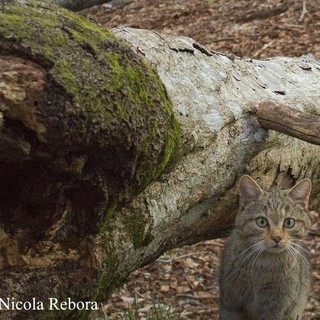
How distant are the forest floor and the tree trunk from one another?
55.2 inches

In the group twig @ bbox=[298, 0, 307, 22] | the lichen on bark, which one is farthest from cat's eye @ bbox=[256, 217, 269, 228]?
twig @ bbox=[298, 0, 307, 22]

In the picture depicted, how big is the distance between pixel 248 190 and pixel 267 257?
458mm

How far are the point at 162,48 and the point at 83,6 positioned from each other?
479 cm

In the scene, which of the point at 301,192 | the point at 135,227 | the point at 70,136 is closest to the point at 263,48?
the point at 301,192

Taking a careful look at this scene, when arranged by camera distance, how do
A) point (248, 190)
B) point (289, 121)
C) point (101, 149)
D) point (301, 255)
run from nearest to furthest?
point (101, 149)
point (289, 121)
point (248, 190)
point (301, 255)

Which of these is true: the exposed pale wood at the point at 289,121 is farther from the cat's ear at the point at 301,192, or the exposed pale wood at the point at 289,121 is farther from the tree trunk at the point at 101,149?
the cat's ear at the point at 301,192

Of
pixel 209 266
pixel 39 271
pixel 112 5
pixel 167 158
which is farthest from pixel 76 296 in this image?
pixel 112 5

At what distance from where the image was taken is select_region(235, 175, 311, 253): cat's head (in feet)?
14.1

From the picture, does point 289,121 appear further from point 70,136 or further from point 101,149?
point 70,136

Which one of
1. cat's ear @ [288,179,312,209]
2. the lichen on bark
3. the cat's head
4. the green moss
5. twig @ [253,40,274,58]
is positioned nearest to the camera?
the lichen on bark

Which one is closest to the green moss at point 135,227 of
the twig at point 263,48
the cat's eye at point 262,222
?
the cat's eye at point 262,222

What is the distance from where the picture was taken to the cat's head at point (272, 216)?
14.1 feet

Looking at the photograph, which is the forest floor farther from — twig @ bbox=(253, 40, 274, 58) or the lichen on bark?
Result: the lichen on bark

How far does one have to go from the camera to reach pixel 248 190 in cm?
426
